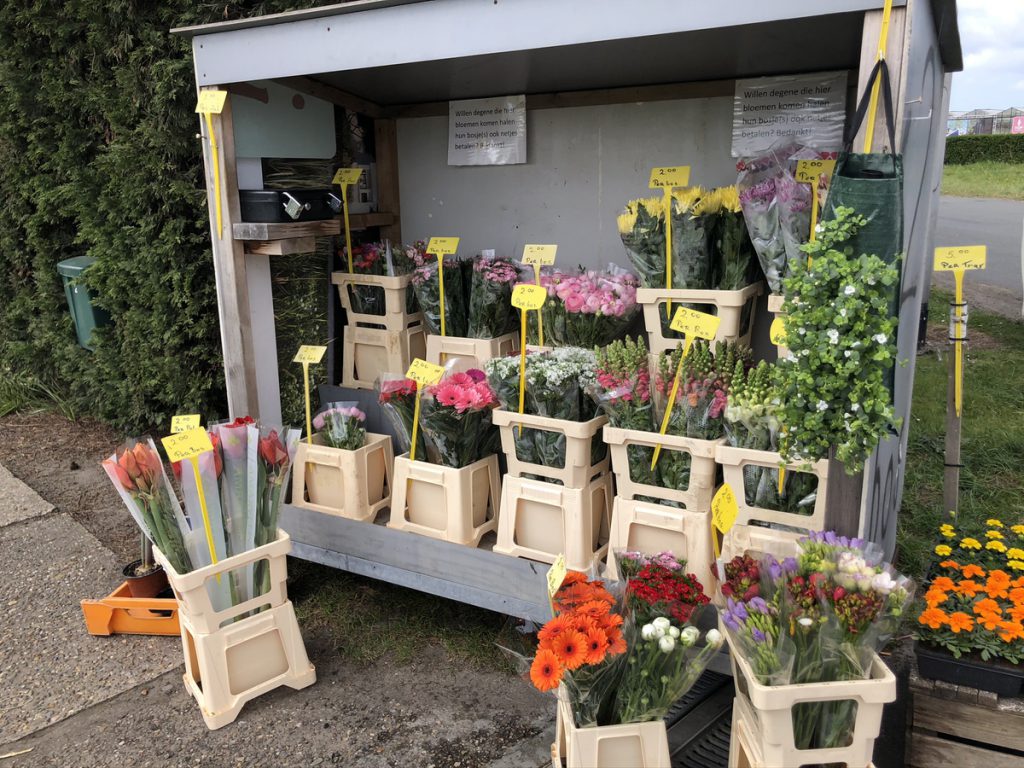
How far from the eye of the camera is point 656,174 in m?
2.66

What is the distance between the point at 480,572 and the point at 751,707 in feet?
3.48

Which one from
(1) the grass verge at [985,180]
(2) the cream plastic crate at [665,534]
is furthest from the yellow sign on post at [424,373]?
(1) the grass verge at [985,180]

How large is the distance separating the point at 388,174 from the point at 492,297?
1.04 m

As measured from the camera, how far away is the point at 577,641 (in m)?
1.68

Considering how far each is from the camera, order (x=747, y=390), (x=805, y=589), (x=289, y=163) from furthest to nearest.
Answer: (x=289, y=163) < (x=747, y=390) < (x=805, y=589)

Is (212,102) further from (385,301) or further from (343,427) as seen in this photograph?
(343,427)

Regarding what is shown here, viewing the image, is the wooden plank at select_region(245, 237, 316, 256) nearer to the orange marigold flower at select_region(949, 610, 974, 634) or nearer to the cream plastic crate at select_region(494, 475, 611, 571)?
the cream plastic crate at select_region(494, 475, 611, 571)

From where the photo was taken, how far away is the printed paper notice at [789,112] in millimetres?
2768

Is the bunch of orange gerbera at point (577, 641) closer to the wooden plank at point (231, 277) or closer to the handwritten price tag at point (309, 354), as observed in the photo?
the handwritten price tag at point (309, 354)

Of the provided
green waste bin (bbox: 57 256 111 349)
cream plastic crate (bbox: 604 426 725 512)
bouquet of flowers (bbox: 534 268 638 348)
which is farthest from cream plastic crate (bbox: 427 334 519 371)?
green waste bin (bbox: 57 256 111 349)

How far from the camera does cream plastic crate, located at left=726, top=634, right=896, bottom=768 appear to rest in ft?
5.26

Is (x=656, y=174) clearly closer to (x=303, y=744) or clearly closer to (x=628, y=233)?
(x=628, y=233)

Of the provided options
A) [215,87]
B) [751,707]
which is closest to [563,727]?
[751,707]

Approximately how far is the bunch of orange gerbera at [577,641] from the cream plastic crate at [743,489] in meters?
0.61
